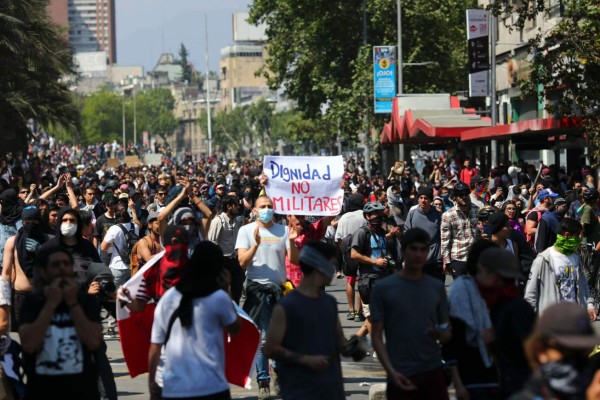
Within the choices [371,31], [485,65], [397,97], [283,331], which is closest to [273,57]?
[371,31]

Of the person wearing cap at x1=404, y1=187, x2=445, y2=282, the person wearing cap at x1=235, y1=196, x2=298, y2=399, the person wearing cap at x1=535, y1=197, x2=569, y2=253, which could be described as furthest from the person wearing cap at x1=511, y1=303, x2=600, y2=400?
the person wearing cap at x1=535, y1=197, x2=569, y2=253

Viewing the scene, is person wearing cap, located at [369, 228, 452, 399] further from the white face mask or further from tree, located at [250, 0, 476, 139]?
tree, located at [250, 0, 476, 139]

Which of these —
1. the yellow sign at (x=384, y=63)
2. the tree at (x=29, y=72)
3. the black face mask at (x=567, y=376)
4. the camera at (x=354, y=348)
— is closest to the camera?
the black face mask at (x=567, y=376)

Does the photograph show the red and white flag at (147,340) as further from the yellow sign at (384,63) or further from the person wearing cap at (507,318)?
the yellow sign at (384,63)

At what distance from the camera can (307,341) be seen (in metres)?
7.62

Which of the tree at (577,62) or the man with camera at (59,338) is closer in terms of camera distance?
the man with camera at (59,338)

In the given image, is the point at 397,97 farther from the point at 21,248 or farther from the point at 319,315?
the point at 319,315

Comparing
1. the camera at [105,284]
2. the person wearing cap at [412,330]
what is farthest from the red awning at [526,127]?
the person wearing cap at [412,330]

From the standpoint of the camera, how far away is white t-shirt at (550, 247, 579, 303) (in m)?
10.8

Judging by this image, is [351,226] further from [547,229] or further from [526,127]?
[526,127]

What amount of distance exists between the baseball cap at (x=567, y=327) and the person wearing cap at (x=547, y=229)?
10.2 m

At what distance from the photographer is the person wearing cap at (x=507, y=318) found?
23.0 feet

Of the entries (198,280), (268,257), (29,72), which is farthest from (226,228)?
(29,72)

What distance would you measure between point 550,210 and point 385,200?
654 cm
